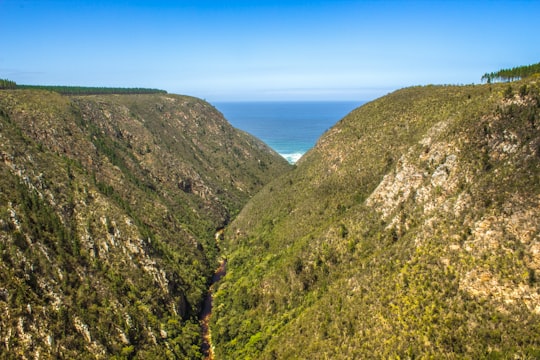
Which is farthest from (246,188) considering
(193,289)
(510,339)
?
(510,339)

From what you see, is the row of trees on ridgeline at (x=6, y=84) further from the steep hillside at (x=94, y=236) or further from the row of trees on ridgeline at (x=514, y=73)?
the row of trees on ridgeline at (x=514, y=73)

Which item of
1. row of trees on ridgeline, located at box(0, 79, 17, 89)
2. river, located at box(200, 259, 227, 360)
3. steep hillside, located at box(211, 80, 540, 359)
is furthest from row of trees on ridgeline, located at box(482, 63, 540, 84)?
row of trees on ridgeline, located at box(0, 79, 17, 89)

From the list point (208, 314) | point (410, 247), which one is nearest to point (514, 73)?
point (410, 247)

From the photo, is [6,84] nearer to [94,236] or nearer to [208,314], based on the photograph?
[94,236]

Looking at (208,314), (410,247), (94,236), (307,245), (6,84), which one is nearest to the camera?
(410,247)

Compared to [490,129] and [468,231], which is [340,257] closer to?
[468,231]
